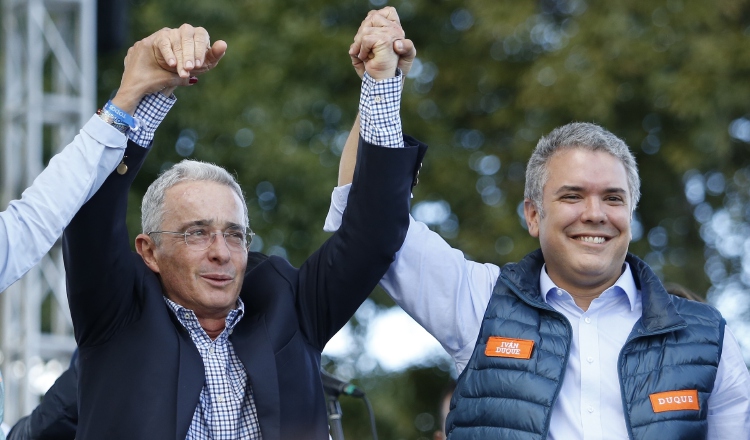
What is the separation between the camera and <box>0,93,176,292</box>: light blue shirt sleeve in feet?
9.45

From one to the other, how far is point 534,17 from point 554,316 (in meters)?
6.81

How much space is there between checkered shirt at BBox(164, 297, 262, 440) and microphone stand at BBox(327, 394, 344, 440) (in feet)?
1.97

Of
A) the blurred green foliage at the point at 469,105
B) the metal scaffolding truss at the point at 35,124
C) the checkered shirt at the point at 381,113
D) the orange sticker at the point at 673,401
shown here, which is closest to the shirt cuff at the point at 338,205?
the checkered shirt at the point at 381,113

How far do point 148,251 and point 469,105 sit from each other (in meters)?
7.56

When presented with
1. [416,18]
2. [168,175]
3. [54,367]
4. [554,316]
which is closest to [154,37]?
[168,175]

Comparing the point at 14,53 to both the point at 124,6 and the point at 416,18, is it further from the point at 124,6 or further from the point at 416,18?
the point at 416,18

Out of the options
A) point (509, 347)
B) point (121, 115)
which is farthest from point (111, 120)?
point (509, 347)

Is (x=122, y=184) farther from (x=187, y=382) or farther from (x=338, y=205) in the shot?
(x=338, y=205)

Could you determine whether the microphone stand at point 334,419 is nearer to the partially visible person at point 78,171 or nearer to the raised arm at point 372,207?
the raised arm at point 372,207

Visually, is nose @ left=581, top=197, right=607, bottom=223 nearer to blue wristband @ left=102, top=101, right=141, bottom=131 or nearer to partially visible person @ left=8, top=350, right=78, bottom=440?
blue wristband @ left=102, top=101, right=141, bottom=131

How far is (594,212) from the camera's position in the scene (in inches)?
138

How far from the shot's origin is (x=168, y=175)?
11.5 ft

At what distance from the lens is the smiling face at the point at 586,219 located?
353 centimetres

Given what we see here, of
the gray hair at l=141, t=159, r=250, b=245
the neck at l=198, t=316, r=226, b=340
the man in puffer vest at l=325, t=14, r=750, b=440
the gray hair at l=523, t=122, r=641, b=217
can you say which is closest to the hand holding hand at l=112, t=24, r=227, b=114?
the gray hair at l=141, t=159, r=250, b=245
